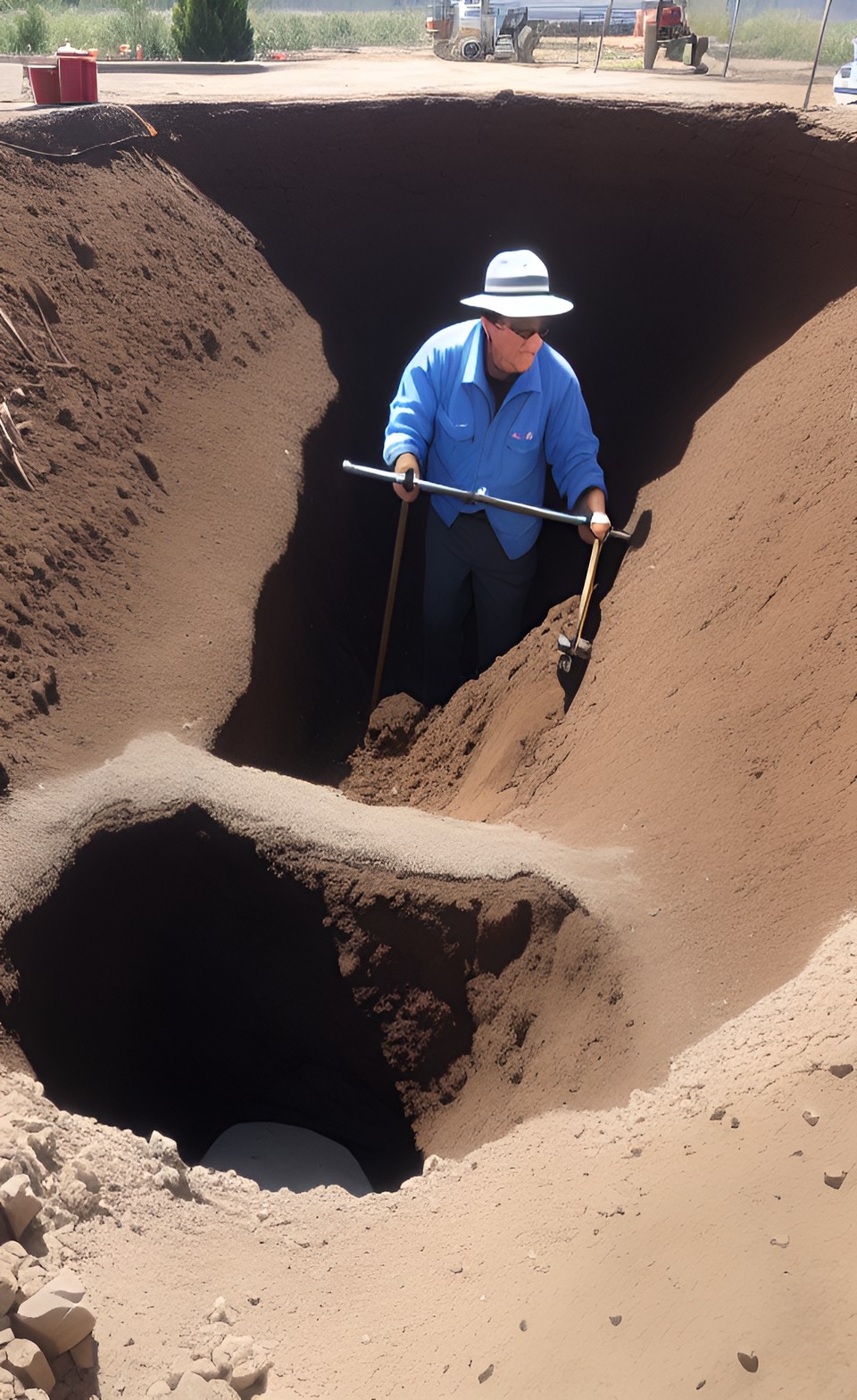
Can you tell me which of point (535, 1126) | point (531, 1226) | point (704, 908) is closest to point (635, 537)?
point (704, 908)

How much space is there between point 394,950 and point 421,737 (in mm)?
2169

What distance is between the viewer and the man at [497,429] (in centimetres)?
514

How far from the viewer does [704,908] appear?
11.9 ft

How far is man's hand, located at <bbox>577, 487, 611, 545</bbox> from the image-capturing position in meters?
5.15

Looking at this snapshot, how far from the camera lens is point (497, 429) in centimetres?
543

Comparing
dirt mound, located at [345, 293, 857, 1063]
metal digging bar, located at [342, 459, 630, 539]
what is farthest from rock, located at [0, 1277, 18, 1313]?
metal digging bar, located at [342, 459, 630, 539]

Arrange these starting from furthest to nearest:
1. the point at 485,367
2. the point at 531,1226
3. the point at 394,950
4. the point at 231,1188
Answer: the point at 485,367
the point at 394,950
the point at 231,1188
the point at 531,1226

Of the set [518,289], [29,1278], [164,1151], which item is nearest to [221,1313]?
[29,1278]

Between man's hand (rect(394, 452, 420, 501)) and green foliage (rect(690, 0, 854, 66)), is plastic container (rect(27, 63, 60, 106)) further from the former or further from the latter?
green foliage (rect(690, 0, 854, 66))

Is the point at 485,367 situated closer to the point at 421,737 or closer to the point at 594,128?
the point at 421,737

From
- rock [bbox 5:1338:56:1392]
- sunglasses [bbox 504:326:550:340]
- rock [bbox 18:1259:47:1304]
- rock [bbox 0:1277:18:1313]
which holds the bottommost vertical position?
rock [bbox 18:1259:47:1304]

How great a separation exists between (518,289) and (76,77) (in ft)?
11.9

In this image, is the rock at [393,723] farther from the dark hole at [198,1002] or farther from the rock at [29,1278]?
the rock at [29,1278]

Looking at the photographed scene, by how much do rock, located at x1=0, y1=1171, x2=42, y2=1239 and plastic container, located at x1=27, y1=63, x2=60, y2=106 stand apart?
6568 mm
